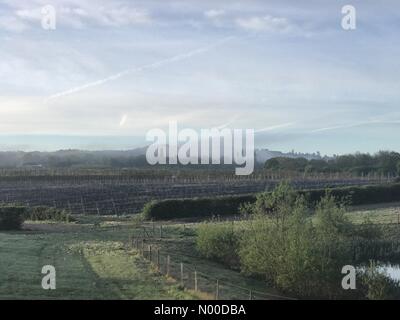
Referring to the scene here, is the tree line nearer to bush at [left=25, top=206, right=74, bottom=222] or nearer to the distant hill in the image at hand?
the distant hill

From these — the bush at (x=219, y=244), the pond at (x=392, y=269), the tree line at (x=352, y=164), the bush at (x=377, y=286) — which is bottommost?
the pond at (x=392, y=269)

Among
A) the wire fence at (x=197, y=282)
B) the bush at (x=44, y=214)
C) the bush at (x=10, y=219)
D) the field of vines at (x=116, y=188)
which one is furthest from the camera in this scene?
the field of vines at (x=116, y=188)

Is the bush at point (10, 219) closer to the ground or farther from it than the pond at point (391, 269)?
farther from it

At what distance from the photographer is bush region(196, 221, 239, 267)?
123 feet

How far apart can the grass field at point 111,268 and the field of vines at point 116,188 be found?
76.6ft

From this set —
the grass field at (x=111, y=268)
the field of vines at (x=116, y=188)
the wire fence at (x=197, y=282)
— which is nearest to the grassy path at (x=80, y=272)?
the grass field at (x=111, y=268)

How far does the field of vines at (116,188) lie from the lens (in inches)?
2874

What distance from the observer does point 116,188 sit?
280 ft

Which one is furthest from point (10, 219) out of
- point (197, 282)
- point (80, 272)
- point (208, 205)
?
point (197, 282)

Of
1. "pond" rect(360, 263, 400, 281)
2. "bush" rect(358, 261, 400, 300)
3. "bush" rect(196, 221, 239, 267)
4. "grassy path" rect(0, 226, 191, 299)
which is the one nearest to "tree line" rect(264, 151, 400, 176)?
"pond" rect(360, 263, 400, 281)

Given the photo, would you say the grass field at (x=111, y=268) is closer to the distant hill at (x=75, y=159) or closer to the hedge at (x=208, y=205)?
the hedge at (x=208, y=205)

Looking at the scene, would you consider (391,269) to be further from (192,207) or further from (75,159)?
(75,159)
